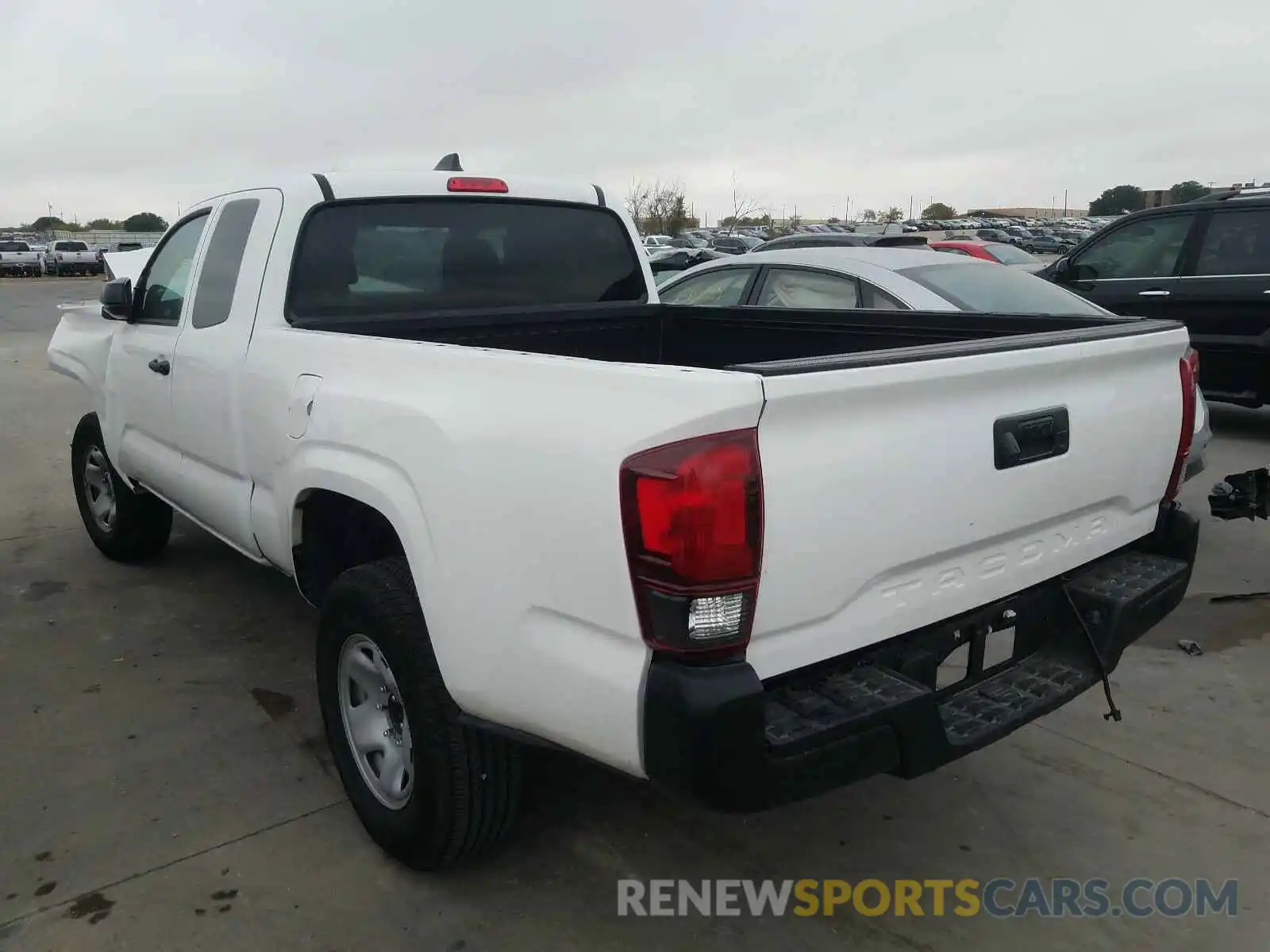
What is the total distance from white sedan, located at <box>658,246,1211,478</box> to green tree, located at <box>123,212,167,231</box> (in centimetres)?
7224

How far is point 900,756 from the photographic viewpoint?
2217mm

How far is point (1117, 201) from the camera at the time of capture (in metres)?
73.7

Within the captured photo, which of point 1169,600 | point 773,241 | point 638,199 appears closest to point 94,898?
point 1169,600

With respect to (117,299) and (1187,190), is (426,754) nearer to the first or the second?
(117,299)

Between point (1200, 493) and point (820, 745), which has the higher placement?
point (820, 745)

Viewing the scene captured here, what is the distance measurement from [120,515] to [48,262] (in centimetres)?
4924

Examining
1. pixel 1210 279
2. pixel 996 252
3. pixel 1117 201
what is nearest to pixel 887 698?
pixel 1210 279

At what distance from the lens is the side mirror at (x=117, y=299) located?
14.4 ft

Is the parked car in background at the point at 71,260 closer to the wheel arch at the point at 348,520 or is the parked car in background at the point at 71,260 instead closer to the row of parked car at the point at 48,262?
the row of parked car at the point at 48,262

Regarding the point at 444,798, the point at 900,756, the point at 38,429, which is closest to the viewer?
the point at 900,756

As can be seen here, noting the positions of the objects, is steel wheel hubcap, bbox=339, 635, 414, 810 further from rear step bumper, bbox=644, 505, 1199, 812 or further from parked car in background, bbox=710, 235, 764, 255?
parked car in background, bbox=710, 235, 764, 255

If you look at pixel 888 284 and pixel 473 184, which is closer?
pixel 473 184

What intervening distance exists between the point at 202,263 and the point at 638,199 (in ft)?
201

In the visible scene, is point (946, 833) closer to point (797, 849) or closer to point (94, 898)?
point (797, 849)
